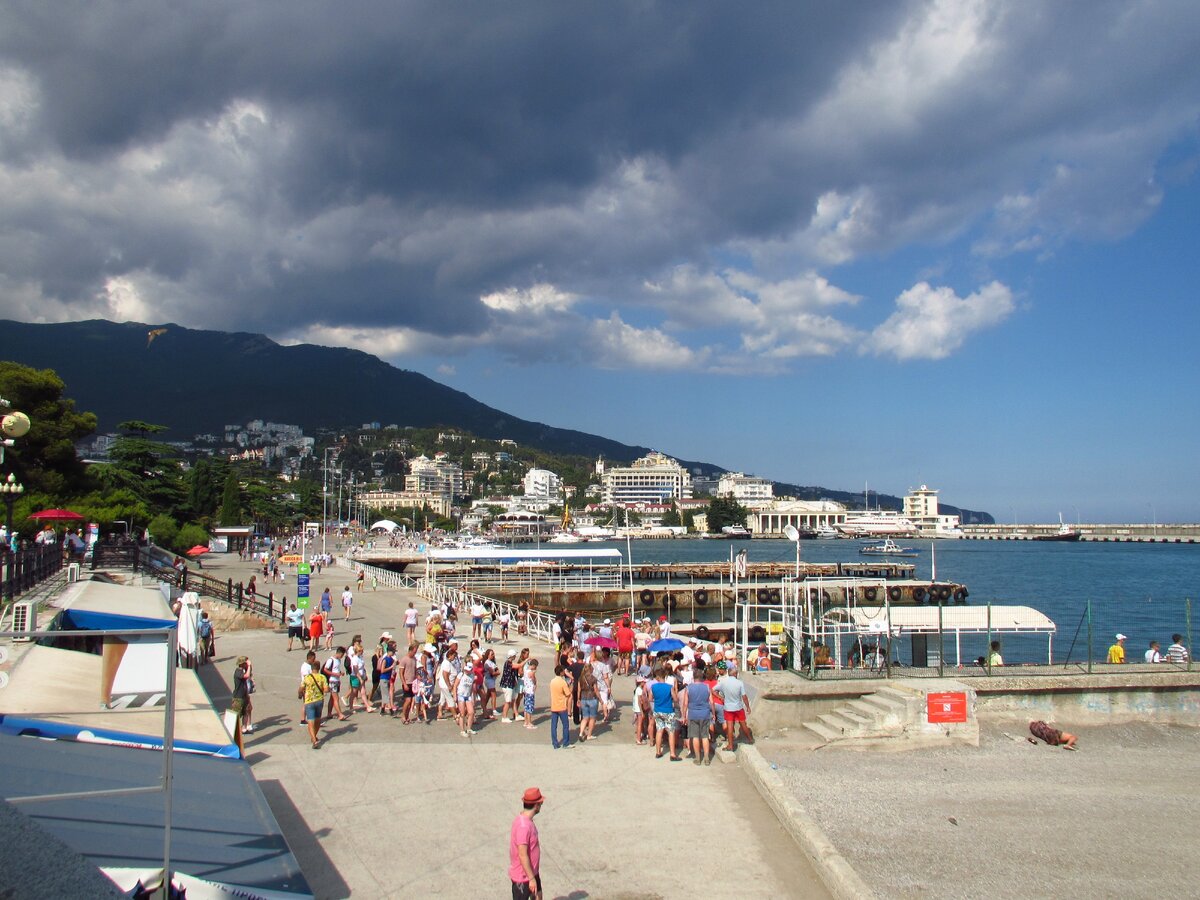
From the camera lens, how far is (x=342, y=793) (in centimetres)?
1071

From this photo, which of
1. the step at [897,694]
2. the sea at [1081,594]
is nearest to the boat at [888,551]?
the sea at [1081,594]

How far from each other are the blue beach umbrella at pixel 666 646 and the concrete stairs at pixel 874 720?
5946mm

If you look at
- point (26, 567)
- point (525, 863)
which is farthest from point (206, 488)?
point (525, 863)

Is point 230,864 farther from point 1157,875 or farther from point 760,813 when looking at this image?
point 1157,875

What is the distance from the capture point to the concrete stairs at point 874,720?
13.5m

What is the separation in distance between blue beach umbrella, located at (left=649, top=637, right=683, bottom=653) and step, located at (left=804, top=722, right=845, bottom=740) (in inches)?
224

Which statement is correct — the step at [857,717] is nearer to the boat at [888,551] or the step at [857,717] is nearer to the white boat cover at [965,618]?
the white boat cover at [965,618]

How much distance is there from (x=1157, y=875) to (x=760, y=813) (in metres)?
4.11

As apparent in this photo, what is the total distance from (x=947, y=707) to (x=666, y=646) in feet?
24.3

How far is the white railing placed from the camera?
28031 mm

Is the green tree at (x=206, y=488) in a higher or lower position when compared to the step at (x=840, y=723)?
higher

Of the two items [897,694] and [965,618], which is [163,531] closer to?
[965,618]

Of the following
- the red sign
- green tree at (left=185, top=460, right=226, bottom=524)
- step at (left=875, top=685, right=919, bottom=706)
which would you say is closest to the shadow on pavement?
step at (left=875, top=685, right=919, bottom=706)

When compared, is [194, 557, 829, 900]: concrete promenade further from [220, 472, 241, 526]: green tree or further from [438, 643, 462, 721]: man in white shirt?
[220, 472, 241, 526]: green tree
